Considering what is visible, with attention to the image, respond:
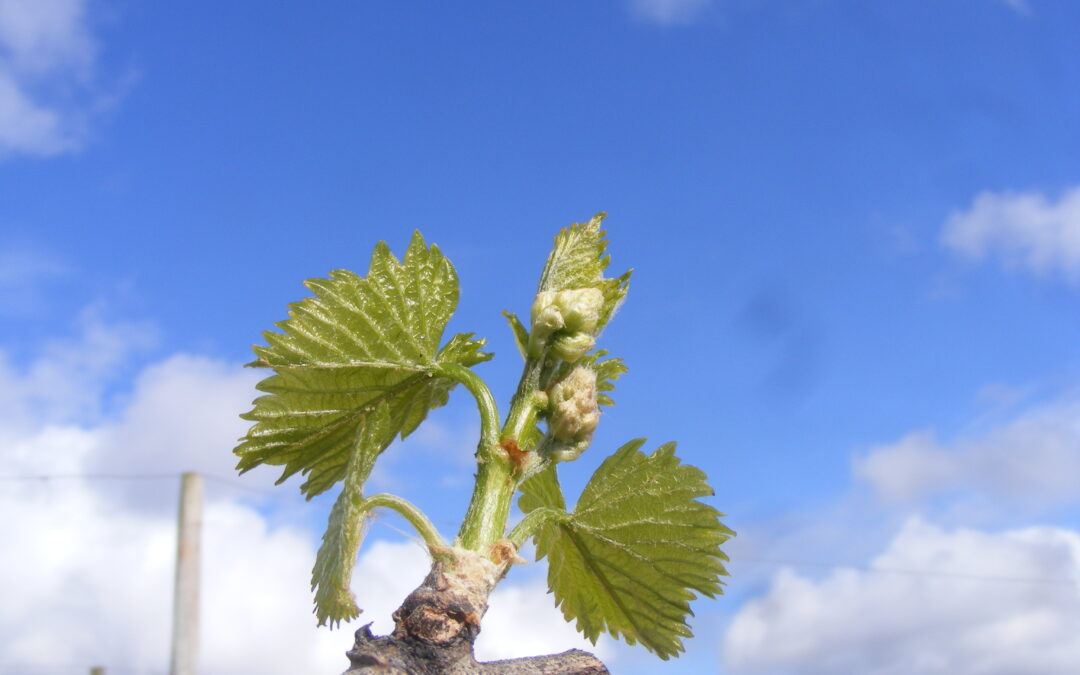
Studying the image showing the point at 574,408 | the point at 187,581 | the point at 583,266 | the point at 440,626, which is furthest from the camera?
the point at 187,581

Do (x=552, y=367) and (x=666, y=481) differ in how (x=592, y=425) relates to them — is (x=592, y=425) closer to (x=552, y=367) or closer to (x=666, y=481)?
(x=552, y=367)

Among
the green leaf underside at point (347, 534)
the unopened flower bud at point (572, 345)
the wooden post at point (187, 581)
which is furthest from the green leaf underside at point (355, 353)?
the wooden post at point (187, 581)

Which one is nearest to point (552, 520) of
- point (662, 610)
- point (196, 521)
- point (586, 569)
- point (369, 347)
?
point (586, 569)

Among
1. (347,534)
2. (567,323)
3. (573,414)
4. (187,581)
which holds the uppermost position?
(187,581)

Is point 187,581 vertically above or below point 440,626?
above

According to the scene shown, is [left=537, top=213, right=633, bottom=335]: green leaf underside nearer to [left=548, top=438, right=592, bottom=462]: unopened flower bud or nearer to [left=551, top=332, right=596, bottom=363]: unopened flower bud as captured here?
[left=551, top=332, right=596, bottom=363]: unopened flower bud

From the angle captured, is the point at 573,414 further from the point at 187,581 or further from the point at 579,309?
the point at 187,581

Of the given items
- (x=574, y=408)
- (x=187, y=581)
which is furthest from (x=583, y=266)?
(x=187, y=581)

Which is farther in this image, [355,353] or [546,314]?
[355,353]
